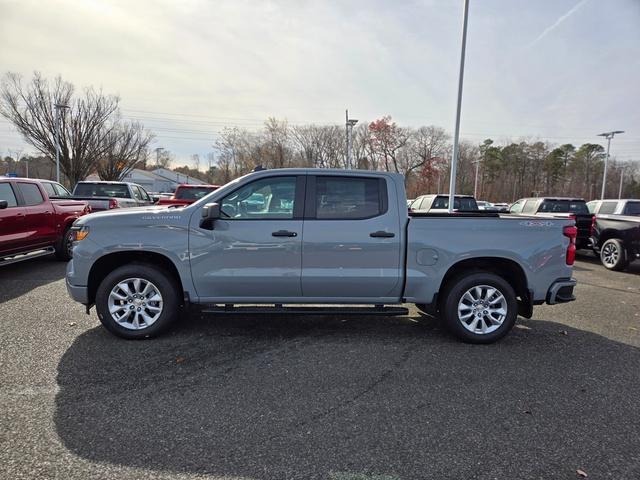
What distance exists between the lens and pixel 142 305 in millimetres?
4523

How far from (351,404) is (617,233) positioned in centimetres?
1005

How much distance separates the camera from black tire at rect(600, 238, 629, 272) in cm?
988

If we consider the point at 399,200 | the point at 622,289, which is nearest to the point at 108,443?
the point at 399,200

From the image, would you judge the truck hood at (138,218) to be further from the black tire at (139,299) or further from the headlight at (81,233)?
the black tire at (139,299)

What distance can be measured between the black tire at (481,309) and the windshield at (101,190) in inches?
478

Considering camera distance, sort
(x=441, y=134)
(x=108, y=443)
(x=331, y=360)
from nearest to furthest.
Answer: (x=108, y=443)
(x=331, y=360)
(x=441, y=134)

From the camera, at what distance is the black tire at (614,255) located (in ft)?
32.4

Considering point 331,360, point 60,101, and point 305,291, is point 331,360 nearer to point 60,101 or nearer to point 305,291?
point 305,291

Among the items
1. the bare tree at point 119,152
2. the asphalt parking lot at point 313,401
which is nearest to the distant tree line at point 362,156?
the bare tree at point 119,152

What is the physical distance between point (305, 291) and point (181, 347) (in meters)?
1.47

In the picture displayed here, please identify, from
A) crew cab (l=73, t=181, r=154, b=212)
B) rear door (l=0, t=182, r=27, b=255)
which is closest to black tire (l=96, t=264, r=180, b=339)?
rear door (l=0, t=182, r=27, b=255)

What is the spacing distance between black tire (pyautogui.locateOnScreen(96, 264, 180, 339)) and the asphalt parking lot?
A: 0.14 metres

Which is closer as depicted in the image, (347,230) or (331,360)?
(331,360)

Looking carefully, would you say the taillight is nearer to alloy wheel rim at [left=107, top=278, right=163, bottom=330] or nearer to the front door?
the front door
